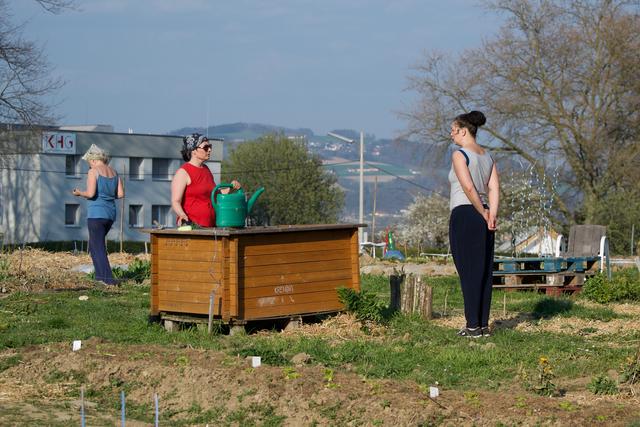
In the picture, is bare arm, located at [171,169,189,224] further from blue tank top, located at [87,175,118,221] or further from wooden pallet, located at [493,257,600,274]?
wooden pallet, located at [493,257,600,274]

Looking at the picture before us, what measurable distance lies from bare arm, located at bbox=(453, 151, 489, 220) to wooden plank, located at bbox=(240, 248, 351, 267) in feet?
4.65

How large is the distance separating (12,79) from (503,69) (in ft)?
65.0

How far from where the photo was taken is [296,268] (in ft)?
32.4

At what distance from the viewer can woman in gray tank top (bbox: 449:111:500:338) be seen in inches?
376

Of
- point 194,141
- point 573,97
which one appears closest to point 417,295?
point 194,141

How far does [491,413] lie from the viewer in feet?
20.2

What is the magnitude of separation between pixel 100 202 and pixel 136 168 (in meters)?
71.6

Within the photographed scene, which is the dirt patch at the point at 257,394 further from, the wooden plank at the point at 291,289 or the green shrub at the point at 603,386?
the wooden plank at the point at 291,289

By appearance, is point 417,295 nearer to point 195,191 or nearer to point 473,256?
point 473,256

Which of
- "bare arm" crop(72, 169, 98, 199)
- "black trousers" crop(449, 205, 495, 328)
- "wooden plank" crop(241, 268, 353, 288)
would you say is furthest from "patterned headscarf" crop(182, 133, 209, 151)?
"bare arm" crop(72, 169, 98, 199)

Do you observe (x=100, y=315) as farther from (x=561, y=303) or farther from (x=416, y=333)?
(x=561, y=303)

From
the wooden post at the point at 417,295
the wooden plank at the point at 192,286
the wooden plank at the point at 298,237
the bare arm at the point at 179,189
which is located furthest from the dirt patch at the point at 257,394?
the wooden post at the point at 417,295

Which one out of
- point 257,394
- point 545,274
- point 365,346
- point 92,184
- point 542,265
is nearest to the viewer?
point 257,394

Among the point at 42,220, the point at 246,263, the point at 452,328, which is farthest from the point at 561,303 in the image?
the point at 42,220
